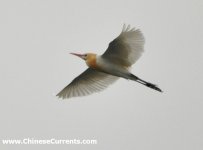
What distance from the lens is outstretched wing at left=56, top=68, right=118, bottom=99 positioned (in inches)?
813

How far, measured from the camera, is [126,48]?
19.2m

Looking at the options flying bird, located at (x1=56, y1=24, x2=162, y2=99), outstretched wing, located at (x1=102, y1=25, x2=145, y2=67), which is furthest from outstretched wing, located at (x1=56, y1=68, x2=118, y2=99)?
outstretched wing, located at (x1=102, y1=25, x2=145, y2=67)

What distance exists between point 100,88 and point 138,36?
230 cm

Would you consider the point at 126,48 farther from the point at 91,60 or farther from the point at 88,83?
the point at 88,83

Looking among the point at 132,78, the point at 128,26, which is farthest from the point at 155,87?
the point at 128,26

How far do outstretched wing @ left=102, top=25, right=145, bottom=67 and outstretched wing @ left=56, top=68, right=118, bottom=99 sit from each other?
1230 mm

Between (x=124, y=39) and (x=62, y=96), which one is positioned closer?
(x=124, y=39)

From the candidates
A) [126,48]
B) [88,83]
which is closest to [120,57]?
[126,48]

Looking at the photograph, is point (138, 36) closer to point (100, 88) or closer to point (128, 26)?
point (128, 26)

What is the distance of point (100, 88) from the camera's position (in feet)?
67.7

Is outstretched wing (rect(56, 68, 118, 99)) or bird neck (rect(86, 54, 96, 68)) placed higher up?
bird neck (rect(86, 54, 96, 68))

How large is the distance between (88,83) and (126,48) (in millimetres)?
1982

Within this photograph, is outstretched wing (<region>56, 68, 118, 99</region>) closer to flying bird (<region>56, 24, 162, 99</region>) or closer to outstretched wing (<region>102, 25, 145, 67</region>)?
flying bird (<region>56, 24, 162, 99</region>)

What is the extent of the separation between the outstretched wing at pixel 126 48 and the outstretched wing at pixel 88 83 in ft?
4.03
